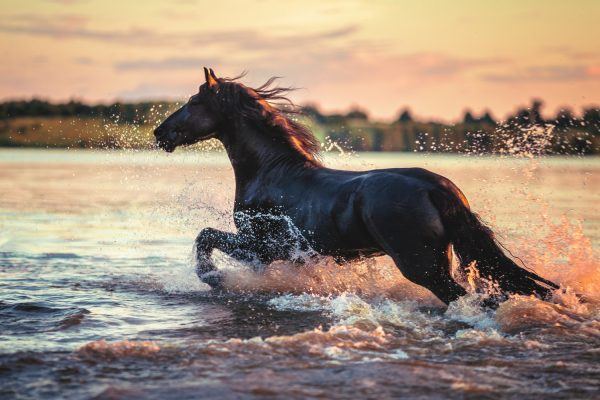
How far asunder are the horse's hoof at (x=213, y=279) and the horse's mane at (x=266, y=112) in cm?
165

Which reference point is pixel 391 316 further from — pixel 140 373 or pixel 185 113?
pixel 185 113

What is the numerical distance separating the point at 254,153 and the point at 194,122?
0.86 metres

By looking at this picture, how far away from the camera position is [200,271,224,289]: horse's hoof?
840cm

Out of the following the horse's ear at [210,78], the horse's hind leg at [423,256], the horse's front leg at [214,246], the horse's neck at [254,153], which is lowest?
the horse's front leg at [214,246]

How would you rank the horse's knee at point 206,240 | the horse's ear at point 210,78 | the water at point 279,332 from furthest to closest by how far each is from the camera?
the horse's ear at point 210,78, the horse's knee at point 206,240, the water at point 279,332

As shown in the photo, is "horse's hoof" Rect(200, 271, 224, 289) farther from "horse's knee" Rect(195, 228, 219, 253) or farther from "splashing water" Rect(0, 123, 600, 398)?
"horse's knee" Rect(195, 228, 219, 253)

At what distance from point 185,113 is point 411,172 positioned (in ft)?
11.3

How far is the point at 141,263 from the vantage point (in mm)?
10641

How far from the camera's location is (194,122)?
8.98 metres

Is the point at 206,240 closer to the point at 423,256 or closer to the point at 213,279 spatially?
the point at 213,279

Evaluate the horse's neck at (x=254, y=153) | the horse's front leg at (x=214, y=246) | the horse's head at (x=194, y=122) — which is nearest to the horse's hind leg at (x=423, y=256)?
the horse's neck at (x=254, y=153)

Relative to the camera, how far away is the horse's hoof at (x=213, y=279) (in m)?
8.40

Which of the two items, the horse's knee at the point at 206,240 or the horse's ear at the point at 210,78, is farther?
the horse's ear at the point at 210,78

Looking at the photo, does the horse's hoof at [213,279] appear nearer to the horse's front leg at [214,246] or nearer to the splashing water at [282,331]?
the horse's front leg at [214,246]
